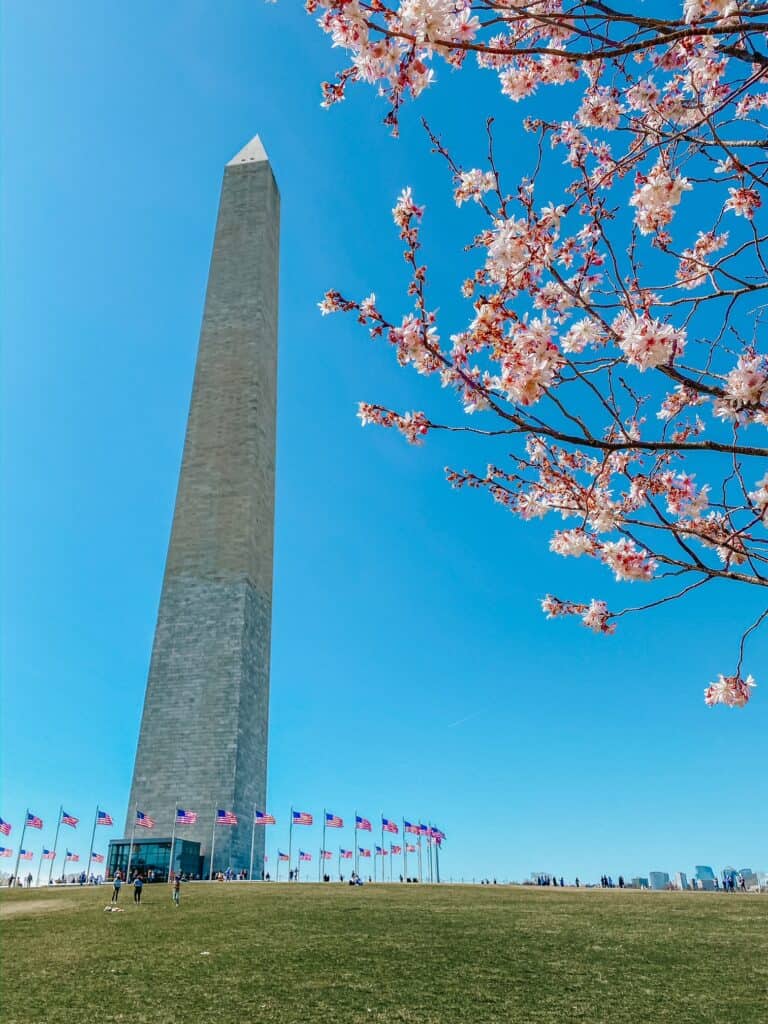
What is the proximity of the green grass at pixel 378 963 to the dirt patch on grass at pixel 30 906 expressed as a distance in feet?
0.67

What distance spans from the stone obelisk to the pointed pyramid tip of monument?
10 cm

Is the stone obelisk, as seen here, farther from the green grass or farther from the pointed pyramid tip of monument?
the green grass

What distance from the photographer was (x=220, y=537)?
40438 millimetres

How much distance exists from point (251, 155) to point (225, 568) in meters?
27.0

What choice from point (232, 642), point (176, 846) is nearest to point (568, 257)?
point (176, 846)

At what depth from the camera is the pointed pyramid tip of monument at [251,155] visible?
47.6 meters

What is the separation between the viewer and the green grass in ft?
34.9

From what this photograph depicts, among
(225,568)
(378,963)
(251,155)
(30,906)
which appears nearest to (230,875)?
(30,906)

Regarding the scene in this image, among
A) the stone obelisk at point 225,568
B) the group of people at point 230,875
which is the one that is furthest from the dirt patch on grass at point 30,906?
the stone obelisk at point 225,568

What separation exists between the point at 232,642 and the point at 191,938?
23.3 metres

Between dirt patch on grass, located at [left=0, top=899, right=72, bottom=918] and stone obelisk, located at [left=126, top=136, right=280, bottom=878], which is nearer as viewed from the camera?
dirt patch on grass, located at [left=0, top=899, right=72, bottom=918]

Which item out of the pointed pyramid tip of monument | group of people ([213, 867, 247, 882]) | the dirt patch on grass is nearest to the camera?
the dirt patch on grass

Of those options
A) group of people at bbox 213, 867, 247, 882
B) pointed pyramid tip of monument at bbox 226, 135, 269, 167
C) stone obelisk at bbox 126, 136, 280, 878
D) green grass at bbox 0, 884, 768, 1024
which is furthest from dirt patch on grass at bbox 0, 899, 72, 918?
pointed pyramid tip of monument at bbox 226, 135, 269, 167

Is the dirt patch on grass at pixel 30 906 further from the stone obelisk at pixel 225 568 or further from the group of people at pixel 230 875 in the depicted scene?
the stone obelisk at pixel 225 568
